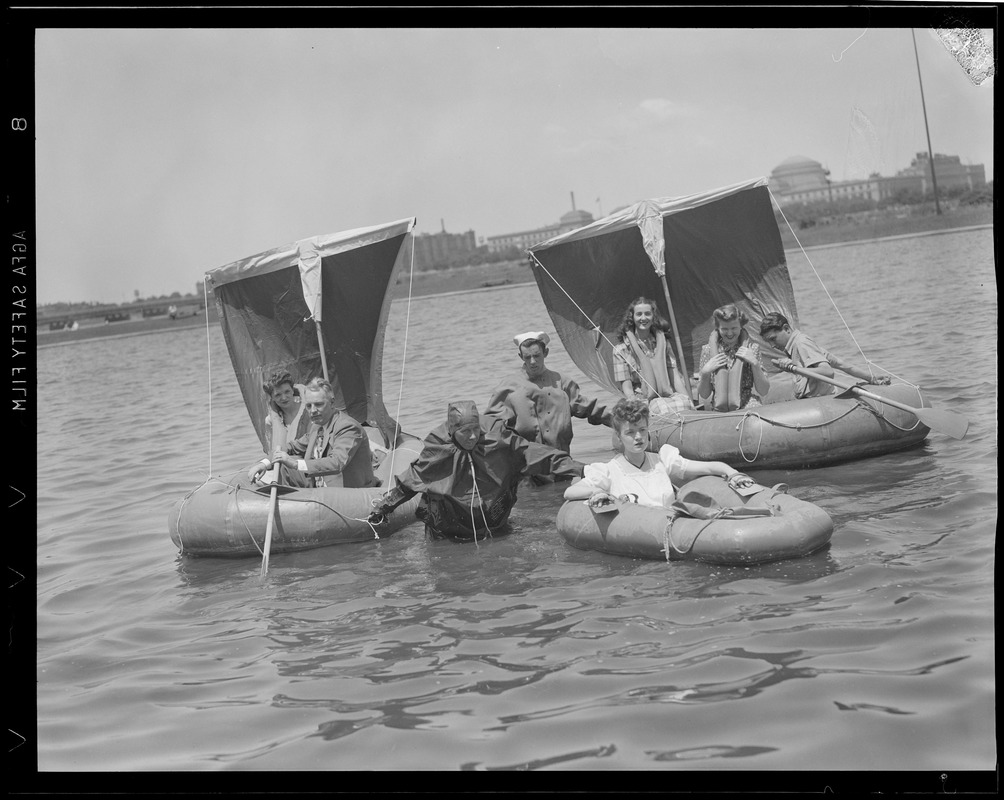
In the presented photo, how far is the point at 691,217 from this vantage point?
10773 millimetres

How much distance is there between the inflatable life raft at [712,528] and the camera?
6.43 m

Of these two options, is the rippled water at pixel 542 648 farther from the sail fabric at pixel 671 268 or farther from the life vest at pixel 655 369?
the sail fabric at pixel 671 268

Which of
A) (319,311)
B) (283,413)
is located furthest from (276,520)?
(319,311)

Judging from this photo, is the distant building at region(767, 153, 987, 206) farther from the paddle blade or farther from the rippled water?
the rippled water

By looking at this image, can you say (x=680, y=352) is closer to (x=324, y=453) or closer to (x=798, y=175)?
(x=324, y=453)

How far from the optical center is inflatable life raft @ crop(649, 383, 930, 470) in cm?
877

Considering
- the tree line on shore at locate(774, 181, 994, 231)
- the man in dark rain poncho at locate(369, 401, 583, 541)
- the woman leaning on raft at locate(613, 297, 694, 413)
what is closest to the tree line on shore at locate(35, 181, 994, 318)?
the tree line on shore at locate(774, 181, 994, 231)

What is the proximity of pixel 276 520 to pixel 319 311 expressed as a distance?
2041mm

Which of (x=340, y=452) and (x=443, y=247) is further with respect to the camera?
(x=443, y=247)

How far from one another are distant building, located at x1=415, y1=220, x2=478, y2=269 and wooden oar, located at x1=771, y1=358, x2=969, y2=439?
1557cm

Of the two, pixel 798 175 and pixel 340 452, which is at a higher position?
pixel 798 175

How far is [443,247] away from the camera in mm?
26266

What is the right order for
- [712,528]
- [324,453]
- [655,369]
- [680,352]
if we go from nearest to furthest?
[712,528] < [324,453] < [655,369] < [680,352]

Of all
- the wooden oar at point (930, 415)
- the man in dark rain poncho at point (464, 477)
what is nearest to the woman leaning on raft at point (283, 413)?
the man in dark rain poncho at point (464, 477)
